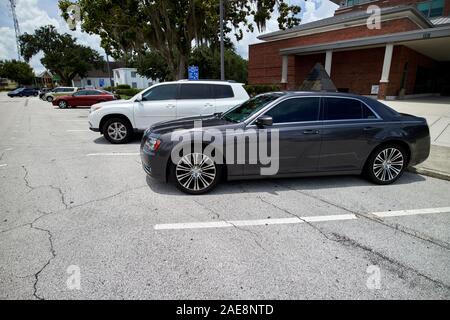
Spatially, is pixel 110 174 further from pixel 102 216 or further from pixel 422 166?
pixel 422 166

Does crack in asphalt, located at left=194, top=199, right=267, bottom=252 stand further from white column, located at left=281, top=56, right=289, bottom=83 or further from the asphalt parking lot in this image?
white column, located at left=281, top=56, right=289, bottom=83

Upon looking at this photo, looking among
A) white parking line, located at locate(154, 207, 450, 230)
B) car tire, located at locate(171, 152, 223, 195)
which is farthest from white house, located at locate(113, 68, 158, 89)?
white parking line, located at locate(154, 207, 450, 230)

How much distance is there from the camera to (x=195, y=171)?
13.6 feet

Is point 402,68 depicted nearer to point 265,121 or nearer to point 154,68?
point 265,121

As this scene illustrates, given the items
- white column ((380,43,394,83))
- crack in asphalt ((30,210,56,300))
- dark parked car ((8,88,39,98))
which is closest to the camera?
crack in asphalt ((30,210,56,300))

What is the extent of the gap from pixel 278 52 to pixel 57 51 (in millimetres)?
59112

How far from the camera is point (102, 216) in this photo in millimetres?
3482

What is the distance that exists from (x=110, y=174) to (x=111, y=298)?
11.0 ft

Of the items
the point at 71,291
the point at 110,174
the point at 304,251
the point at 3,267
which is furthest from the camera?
the point at 110,174

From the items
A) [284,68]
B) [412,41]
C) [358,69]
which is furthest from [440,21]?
[284,68]

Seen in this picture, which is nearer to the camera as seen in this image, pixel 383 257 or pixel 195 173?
pixel 383 257

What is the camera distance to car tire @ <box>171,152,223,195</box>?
4.11 metres

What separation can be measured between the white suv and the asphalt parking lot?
293cm
